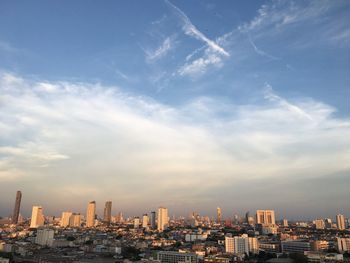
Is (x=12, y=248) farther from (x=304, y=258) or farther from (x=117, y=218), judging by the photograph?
(x=117, y=218)

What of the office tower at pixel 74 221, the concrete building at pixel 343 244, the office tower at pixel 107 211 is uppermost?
the office tower at pixel 107 211

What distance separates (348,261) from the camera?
17734 mm

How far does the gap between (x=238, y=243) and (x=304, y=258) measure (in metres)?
6.12

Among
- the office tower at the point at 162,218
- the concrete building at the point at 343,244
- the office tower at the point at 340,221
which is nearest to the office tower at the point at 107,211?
the office tower at the point at 162,218

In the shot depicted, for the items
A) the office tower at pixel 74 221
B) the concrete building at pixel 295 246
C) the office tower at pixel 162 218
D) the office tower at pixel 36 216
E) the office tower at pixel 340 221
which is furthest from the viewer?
the office tower at pixel 74 221

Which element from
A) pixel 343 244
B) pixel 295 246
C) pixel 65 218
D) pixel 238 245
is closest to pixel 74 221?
pixel 65 218

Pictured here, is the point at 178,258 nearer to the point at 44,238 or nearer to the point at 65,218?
the point at 44,238

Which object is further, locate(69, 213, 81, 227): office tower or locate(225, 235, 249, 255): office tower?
locate(69, 213, 81, 227): office tower

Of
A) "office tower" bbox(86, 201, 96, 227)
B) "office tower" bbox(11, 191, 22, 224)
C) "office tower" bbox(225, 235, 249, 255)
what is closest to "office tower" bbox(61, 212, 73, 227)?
"office tower" bbox(86, 201, 96, 227)

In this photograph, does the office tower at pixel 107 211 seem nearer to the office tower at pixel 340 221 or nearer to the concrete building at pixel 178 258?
the office tower at pixel 340 221

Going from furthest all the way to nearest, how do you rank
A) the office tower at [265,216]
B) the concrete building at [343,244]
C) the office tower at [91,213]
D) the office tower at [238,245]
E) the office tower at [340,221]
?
1. the office tower at [91,213]
2. the office tower at [265,216]
3. the office tower at [340,221]
4. the concrete building at [343,244]
5. the office tower at [238,245]

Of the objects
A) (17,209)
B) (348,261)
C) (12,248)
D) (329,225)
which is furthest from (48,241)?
(329,225)

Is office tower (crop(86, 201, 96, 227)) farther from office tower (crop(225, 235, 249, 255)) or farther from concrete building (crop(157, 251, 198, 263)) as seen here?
concrete building (crop(157, 251, 198, 263))

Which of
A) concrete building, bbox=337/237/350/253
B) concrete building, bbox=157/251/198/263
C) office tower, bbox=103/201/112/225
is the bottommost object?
concrete building, bbox=157/251/198/263
